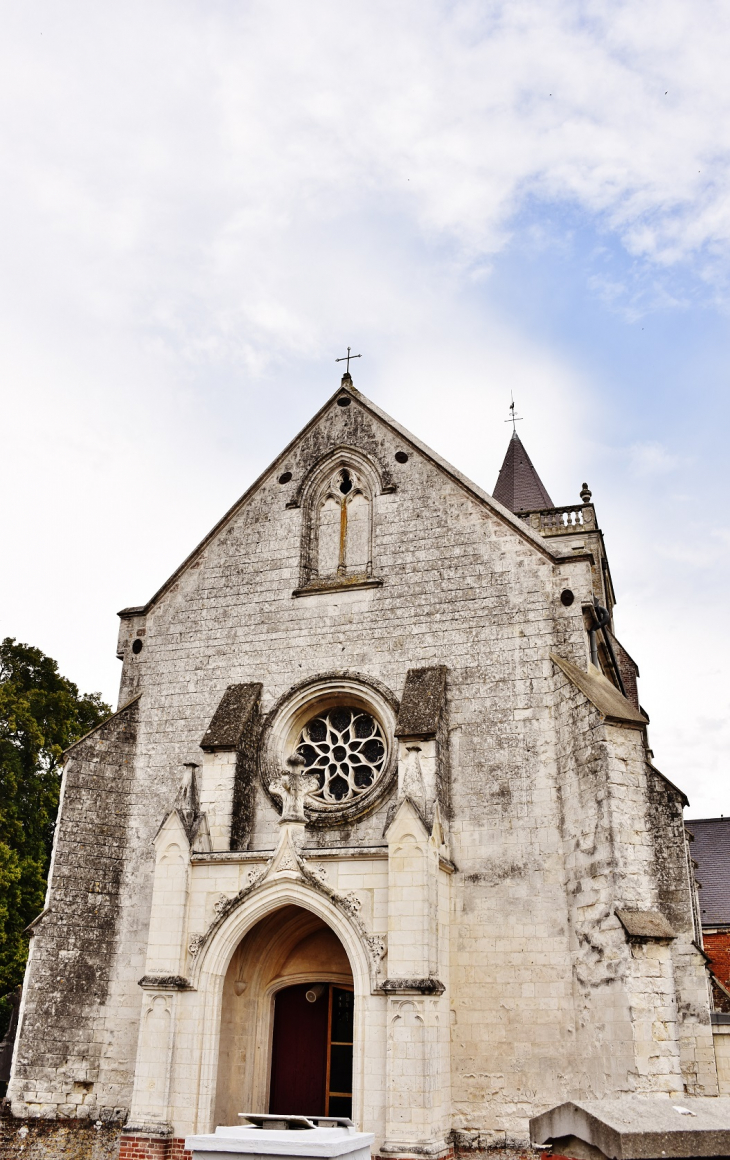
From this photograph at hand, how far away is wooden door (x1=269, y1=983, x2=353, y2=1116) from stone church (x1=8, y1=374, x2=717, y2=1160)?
0.11ft

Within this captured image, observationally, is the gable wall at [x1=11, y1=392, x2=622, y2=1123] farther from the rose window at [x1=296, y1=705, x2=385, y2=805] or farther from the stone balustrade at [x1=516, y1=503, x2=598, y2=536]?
the stone balustrade at [x1=516, y1=503, x2=598, y2=536]

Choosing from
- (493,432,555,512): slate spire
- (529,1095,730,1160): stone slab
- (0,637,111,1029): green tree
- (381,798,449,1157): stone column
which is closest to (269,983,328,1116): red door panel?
(381,798,449,1157): stone column

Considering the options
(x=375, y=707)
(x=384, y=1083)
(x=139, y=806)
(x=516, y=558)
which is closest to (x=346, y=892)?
(x=384, y=1083)

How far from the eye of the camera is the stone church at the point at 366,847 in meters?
11.4

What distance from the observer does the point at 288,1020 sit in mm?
13383

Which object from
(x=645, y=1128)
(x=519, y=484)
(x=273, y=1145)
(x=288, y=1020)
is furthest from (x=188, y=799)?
(x=519, y=484)

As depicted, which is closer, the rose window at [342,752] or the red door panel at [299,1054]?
the red door panel at [299,1054]

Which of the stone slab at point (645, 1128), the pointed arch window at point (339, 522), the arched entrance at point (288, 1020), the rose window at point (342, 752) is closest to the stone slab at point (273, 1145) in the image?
the stone slab at point (645, 1128)

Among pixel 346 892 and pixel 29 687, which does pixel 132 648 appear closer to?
pixel 346 892

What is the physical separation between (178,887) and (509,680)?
17.5ft

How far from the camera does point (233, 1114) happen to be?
12430 mm

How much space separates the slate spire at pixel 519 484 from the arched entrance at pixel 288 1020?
1326 centimetres

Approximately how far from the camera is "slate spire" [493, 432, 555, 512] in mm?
24719

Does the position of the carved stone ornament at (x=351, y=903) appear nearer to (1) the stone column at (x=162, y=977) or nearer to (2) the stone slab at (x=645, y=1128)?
(1) the stone column at (x=162, y=977)
